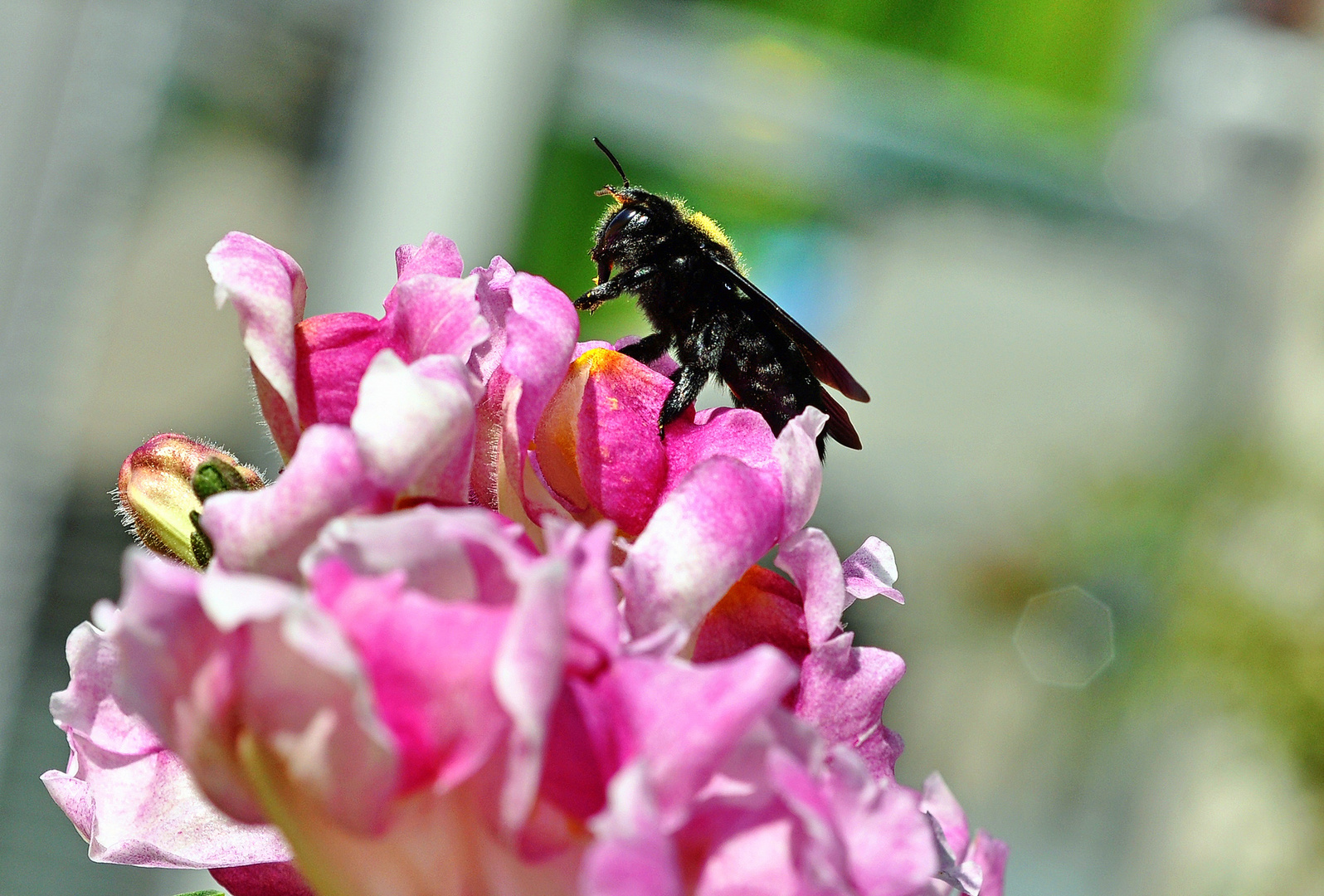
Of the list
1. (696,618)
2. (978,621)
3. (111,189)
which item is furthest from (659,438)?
(978,621)

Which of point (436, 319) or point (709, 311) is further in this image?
point (709, 311)

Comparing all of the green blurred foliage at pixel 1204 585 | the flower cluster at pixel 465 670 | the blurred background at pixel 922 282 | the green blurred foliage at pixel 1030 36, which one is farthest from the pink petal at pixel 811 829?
the green blurred foliage at pixel 1030 36

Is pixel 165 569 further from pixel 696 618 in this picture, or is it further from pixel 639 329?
pixel 639 329

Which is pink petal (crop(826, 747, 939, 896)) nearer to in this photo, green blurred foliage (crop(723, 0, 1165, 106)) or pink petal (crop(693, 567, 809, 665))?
pink petal (crop(693, 567, 809, 665))

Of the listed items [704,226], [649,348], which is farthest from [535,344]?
[704,226]

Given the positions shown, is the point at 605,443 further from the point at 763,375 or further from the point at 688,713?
the point at 763,375
